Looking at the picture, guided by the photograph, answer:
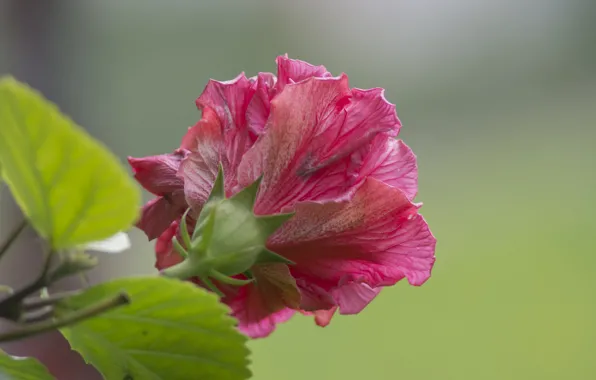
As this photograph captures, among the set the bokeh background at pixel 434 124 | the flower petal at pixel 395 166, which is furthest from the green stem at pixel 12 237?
the bokeh background at pixel 434 124

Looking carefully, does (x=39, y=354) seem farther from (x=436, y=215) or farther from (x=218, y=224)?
(x=436, y=215)

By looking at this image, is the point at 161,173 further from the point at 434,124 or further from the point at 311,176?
the point at 434,124

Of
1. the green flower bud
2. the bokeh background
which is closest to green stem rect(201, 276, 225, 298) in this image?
the green flower bud

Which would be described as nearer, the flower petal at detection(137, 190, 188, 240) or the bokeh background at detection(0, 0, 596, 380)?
the flower petal at detection(137, 190, 188, 240)

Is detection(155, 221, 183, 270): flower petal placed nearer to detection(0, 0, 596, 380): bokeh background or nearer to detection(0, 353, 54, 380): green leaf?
detection(0, 353, 54, 380): green leaf

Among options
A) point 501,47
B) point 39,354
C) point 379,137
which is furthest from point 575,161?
point 379,137

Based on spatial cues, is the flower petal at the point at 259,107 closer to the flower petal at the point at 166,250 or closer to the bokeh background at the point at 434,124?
the flower petal at the point at 166,250

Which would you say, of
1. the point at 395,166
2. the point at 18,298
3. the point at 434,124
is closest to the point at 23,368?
the point at 18,298
